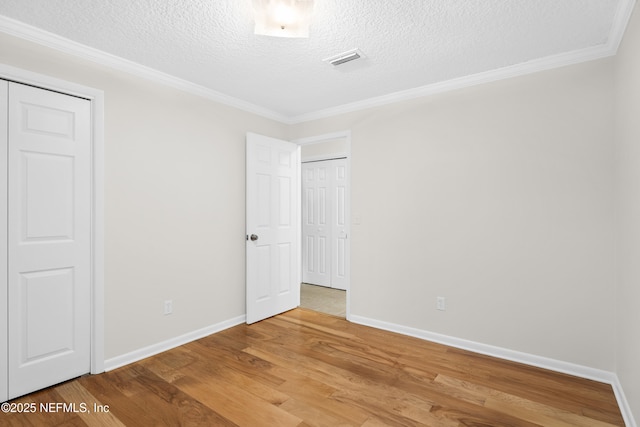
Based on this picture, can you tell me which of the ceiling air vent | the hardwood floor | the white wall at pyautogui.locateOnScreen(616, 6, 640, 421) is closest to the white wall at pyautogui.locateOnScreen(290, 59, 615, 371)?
the white wall at pyautogui.locateOnScreen(616, 6, 640, 421)

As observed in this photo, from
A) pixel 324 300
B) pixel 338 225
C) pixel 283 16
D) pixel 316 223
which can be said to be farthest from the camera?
pixel 316 223

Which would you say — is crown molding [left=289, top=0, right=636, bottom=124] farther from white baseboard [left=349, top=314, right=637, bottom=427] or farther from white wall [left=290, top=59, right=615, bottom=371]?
white baseboard [left=349, top=314, right=637, bottom=427]

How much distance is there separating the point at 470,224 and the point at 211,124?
→ 270 centimetres

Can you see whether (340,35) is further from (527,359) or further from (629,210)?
(527,359)

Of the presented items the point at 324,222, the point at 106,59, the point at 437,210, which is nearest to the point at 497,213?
the point at 437,210

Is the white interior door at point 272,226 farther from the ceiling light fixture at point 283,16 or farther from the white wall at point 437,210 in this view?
the ceiling light fixture at point 283,16

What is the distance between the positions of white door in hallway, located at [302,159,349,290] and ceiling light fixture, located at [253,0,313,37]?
10.5 feet

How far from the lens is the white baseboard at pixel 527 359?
82.4 inches

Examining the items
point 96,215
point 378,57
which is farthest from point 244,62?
point 96,215

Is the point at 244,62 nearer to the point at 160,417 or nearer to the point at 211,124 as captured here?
the point at 211,124

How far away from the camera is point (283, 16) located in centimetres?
187

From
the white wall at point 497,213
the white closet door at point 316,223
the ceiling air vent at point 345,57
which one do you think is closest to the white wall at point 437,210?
the white wall at point 497,213

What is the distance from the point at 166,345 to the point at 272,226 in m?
1.61

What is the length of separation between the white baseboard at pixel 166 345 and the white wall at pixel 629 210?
3181mm
